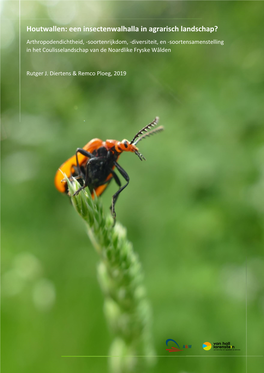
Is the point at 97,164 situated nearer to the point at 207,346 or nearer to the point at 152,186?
the point at 152,186

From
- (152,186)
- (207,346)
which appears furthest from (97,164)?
(207,346)

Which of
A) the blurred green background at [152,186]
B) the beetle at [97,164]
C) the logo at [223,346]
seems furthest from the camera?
the blurred green background at [152,186]

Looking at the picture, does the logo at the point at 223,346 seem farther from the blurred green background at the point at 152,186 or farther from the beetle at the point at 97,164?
the beetle at the point at 97,164

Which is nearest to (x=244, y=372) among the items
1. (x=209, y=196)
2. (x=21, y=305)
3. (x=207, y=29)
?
(x=209, y=196)

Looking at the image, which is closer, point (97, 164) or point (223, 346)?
point (97, 164)

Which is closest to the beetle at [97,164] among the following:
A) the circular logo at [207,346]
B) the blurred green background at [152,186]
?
the blurred green background at [152,186]

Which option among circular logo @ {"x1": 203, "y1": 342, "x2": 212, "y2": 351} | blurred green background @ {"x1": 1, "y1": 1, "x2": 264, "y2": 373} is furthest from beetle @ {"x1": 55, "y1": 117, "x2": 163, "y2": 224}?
circular logo @ {"x1": 203, "y1": 342, "x2": 212, "y2": 351}

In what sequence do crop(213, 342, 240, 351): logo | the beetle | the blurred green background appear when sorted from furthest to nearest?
1. the blurred green background
2. crop(213, 342, 240, 351): logo
3. the beetle

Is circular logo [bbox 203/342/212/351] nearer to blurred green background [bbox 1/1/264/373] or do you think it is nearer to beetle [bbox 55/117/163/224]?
blurred green background [bbox 1/1/264/373]

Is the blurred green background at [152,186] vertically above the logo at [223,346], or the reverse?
the blurred green background at [152,186]
